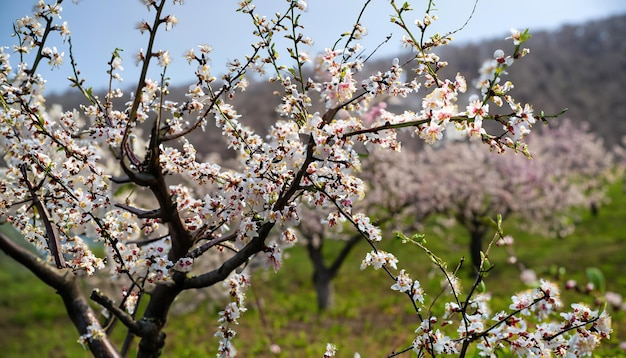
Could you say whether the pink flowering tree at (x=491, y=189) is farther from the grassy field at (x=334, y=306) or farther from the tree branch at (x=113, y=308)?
the tree branch at (x=113, y=308)

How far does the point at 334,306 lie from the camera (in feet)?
45.2

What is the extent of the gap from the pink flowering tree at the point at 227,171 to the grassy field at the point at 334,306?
6.23 metres

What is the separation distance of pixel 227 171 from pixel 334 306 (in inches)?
464

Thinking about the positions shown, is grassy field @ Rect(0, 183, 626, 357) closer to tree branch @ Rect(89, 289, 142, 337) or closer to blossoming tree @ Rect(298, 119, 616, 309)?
blossoming tree @ Rect(298, 119, 616, 309)

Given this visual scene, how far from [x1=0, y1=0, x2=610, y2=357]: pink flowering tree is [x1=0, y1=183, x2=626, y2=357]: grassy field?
6.23 metres

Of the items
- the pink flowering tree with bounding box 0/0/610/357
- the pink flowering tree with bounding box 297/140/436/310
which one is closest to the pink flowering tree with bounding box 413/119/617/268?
the pink flowering tree with bounding box 297/140/436/310

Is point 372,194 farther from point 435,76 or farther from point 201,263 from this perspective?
point 435,76

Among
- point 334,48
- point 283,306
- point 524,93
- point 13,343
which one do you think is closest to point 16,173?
point 334,48

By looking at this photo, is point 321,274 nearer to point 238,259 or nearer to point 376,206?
point 376,206

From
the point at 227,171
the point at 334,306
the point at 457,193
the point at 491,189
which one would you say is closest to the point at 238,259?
the point at 227,171

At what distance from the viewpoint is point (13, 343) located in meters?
13.6

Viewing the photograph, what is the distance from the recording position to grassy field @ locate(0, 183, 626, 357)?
1064 cm

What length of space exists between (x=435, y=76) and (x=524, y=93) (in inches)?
2567

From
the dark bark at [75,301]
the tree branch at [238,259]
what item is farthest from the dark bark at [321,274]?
the tree branch at [238,259]
